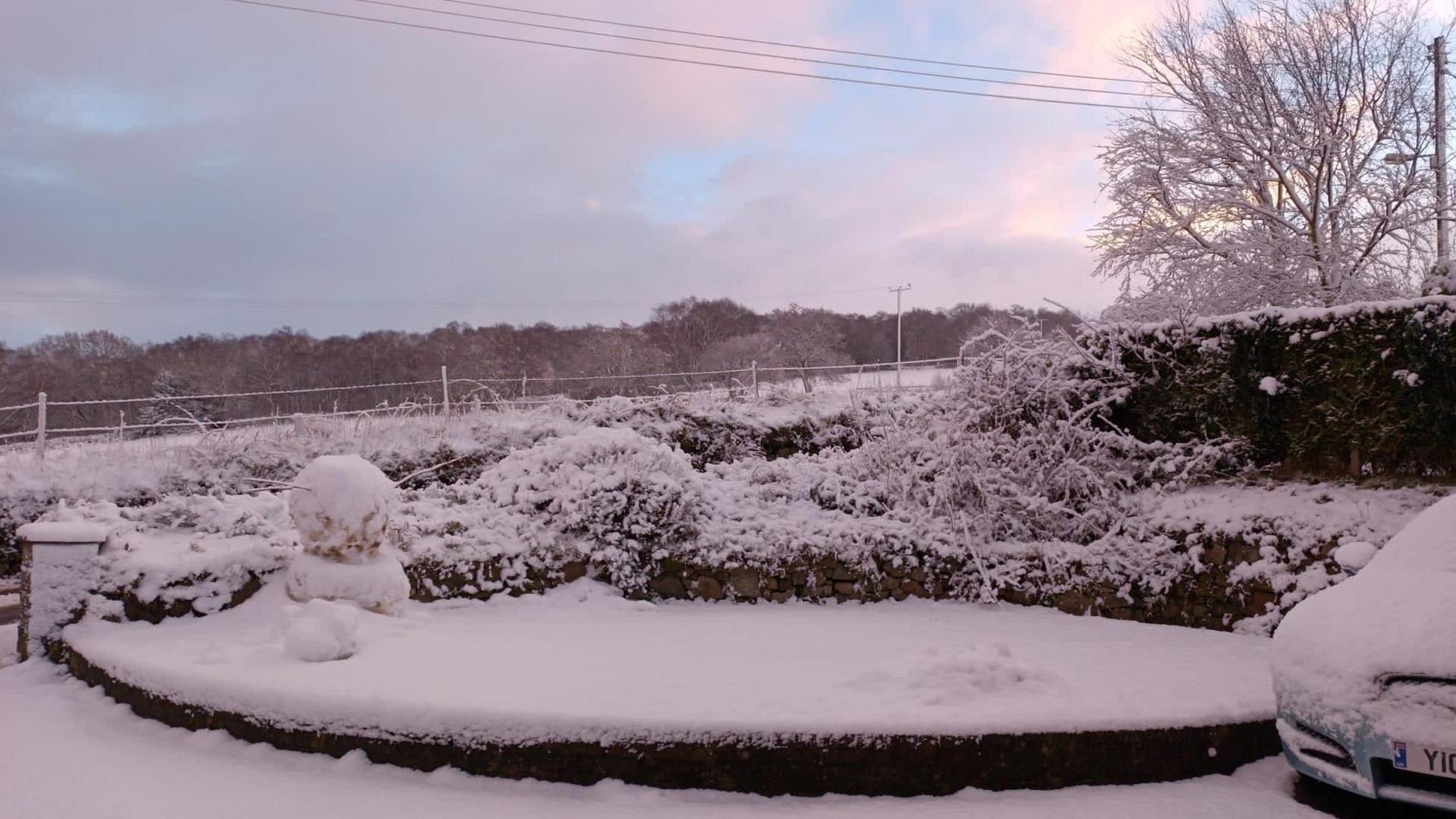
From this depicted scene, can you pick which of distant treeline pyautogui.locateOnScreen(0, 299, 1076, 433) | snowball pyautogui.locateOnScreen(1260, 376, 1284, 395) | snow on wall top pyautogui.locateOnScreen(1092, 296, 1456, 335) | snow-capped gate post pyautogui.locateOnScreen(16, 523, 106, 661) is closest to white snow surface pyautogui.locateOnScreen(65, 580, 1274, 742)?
snow-capped gate post pyautogui.locateOnScreen(16, 523, 106, 661)

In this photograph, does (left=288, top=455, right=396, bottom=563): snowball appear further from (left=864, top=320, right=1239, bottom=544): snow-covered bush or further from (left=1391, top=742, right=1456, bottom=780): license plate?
(left=1391, top=742, right=1456, bottom=780): license plate

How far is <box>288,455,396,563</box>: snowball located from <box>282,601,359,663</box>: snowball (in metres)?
0.59

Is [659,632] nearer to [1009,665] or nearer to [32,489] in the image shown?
[1009,665]

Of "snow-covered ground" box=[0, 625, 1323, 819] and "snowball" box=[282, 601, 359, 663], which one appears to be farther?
"snowball" box=[282, 601, 359, 663]

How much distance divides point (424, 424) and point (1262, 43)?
49.9 ft

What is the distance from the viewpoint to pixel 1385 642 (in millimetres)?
2932

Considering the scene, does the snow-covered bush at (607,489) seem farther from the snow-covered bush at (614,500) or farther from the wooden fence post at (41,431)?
the wooden fence post at (41,431)

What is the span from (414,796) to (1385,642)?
377 cm

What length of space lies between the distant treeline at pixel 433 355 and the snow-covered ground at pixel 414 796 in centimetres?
1812

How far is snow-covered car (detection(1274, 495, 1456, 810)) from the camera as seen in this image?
2738mm

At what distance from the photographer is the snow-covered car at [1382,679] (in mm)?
2738

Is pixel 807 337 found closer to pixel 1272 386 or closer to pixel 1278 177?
pixel 1278 177

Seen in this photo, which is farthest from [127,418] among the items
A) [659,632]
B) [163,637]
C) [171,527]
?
[659,632]

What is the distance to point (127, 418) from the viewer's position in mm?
25016
